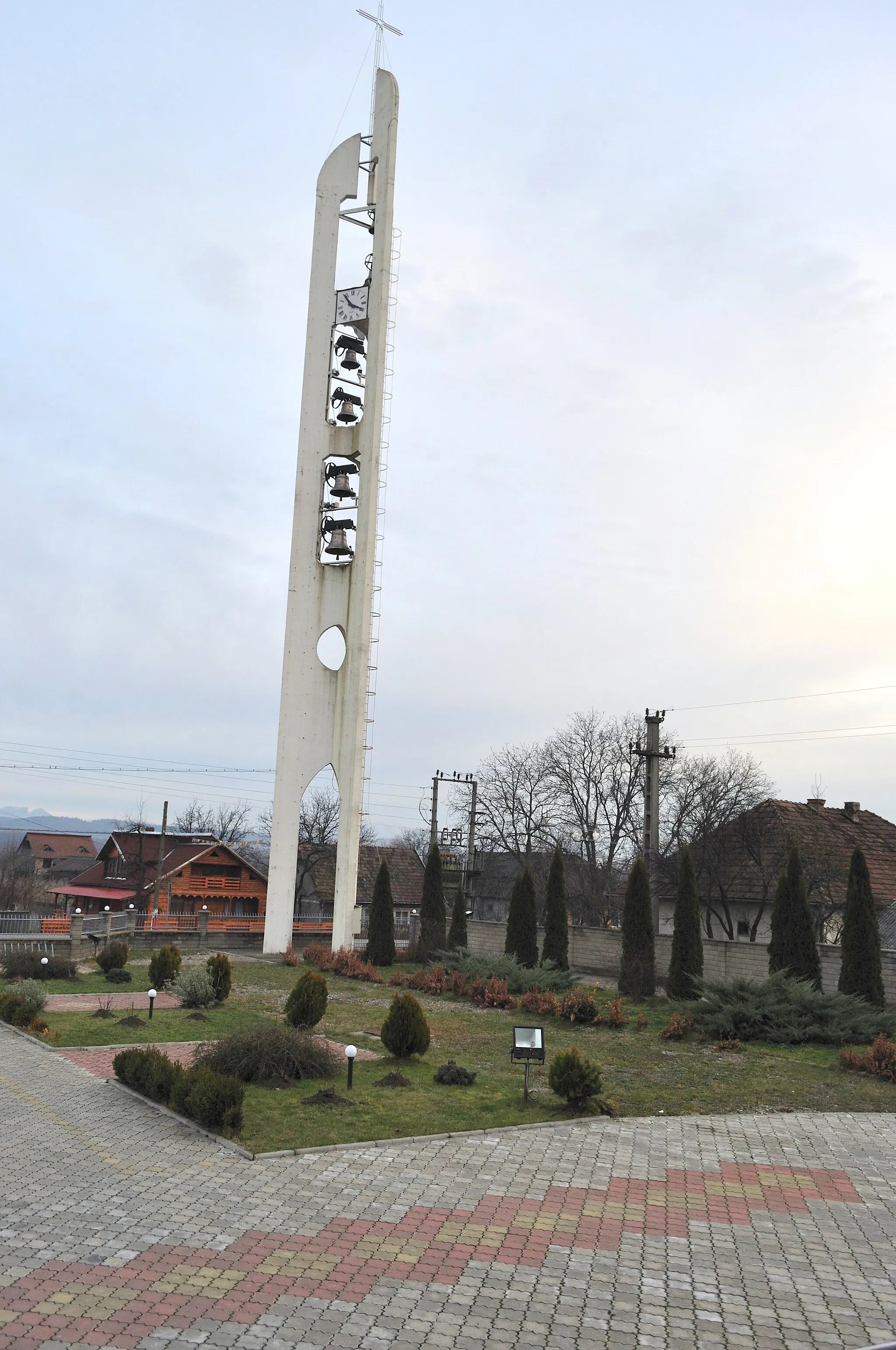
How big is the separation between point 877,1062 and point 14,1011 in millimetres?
13639

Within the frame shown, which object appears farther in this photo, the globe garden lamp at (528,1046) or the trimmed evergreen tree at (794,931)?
the trimmed evergreen tree at (794,931)

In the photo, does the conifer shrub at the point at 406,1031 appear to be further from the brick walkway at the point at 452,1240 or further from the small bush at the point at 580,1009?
the small bush at the point at 580,1009

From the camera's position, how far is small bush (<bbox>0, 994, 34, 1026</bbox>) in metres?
16.6

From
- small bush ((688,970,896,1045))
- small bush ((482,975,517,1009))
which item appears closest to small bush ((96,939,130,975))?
small bush ((482,975,517,1009))

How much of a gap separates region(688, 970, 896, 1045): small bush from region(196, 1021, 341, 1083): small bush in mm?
7895

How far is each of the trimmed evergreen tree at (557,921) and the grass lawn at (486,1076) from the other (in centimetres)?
527

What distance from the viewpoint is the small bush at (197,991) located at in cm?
1908

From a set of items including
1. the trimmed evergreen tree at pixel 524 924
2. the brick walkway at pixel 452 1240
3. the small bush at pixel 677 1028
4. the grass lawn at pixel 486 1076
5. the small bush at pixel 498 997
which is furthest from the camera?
the trimmed evergreen tree at pixel 524 924

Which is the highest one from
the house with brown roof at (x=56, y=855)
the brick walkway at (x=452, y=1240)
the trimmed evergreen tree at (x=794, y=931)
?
the house with brown roof at (x=56, y=855)

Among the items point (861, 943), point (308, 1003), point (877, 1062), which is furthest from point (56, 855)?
point (877, 1062)

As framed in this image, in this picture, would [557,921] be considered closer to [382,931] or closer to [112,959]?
[382,931]

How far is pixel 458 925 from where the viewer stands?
29281mm

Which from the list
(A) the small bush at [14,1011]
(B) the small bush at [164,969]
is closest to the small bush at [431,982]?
(B) the small bush at [164,969]

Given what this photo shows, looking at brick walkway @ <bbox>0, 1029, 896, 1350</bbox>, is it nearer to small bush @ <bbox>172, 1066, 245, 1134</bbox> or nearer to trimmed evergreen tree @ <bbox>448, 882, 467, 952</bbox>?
small bush @ <bbox>172, 1066, 245, 1134</bbox>
